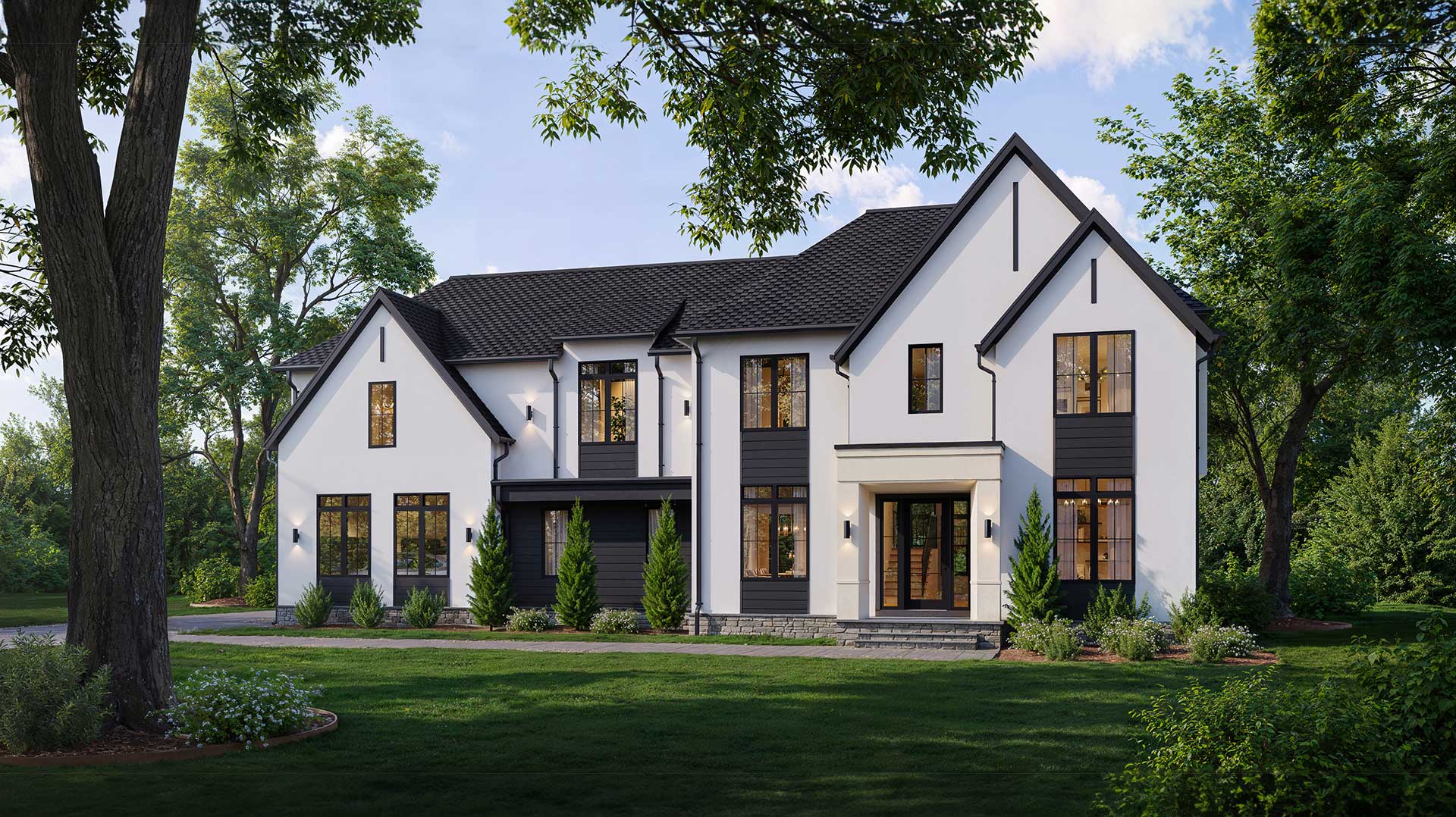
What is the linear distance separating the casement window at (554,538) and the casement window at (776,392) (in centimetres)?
502

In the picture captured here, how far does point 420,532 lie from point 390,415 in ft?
8.91

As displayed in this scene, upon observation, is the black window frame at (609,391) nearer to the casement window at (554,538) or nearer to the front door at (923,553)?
the casement window at (554,538)

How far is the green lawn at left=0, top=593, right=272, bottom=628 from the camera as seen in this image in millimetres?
25941

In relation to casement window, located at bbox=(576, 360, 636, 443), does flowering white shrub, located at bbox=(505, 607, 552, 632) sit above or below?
below

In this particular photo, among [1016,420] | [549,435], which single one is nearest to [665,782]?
[1016,420]

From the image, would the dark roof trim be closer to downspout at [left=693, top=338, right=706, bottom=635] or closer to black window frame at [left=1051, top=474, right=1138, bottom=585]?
black window frame at [left=1051, top=474, right=1138, bottom=585]

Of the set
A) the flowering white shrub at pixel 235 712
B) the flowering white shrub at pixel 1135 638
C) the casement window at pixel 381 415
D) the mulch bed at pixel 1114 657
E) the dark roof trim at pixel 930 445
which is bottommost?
the mulch bed at pixel 1114 657

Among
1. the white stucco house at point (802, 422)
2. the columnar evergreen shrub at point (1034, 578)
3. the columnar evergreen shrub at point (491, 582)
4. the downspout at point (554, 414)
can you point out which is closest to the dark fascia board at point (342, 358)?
the white stucco house at point (802, 422)

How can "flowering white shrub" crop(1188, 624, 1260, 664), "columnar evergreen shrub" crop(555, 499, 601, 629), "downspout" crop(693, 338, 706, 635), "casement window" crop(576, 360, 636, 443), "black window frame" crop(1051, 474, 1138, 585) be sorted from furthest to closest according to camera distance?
"casement window" crop(576, 360, 636, 443)
"columnar evergreen shrub" crop(555, 499, 601, 629)
"downspout" crop(693, 338, 706, 635)
"black window frame" crop(1051, 474, 1138, 585)
"flowering white shrub" crop(1188, 624, 1260, 664)

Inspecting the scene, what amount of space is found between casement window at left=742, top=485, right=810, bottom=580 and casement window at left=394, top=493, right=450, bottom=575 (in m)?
6.87

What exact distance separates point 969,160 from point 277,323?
27978 millimetres

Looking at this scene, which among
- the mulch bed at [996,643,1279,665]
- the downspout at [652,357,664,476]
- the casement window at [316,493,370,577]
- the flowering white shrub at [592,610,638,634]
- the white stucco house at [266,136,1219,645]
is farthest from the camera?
the casement window at [316,493,370,577]

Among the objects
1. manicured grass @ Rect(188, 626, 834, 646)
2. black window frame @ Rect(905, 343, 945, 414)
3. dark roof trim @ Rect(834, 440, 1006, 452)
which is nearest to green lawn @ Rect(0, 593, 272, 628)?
manicured grass @ Rect(188, 626, 834, 646)

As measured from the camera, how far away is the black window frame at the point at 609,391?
23469 millimetres
